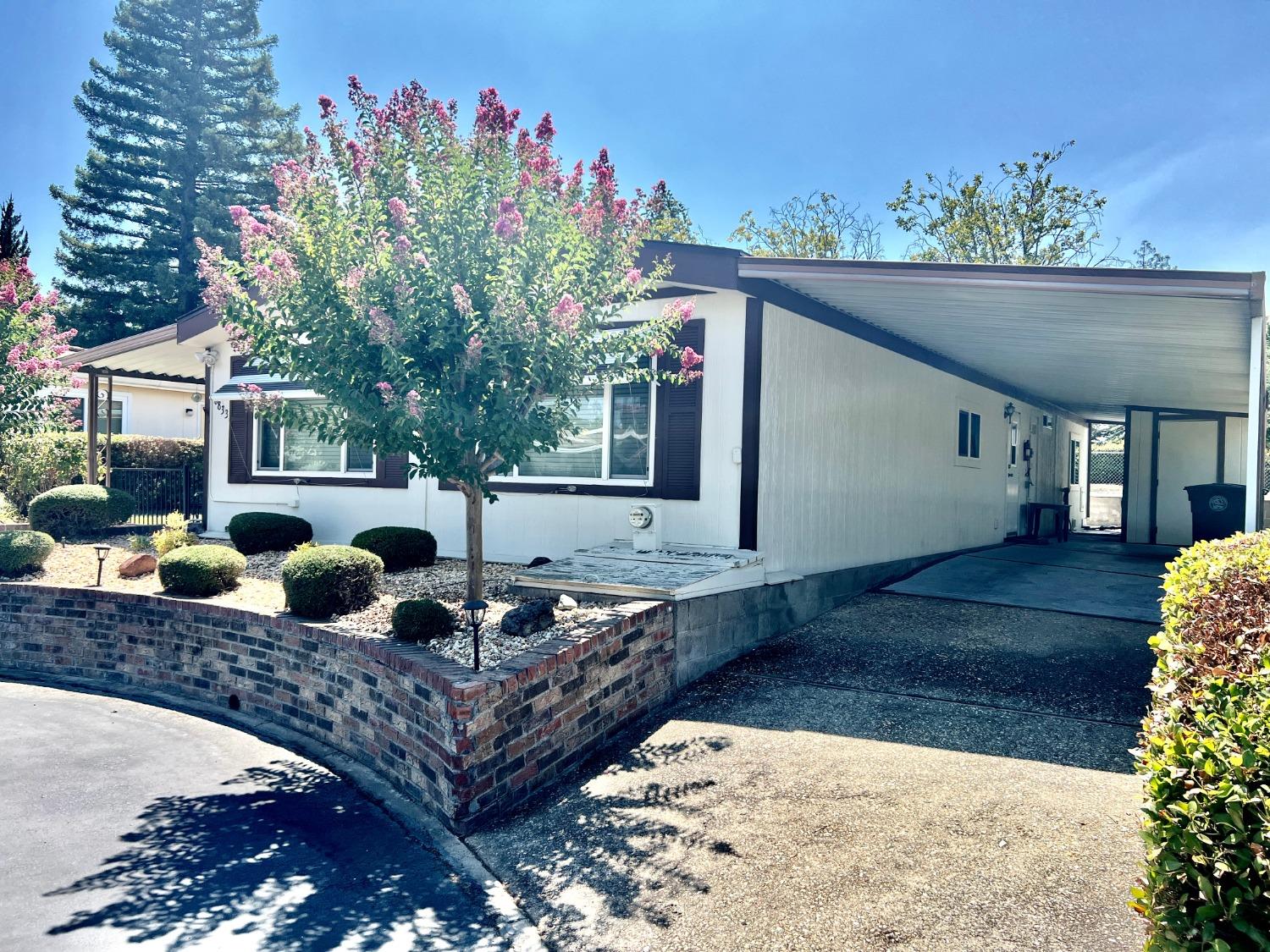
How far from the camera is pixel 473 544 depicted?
6195mm

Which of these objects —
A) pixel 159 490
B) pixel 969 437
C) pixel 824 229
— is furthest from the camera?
pixel 824 229

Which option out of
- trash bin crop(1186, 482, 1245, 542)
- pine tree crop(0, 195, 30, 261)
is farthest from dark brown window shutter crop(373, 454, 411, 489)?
pine tree crop(0, 195, 30, 261)

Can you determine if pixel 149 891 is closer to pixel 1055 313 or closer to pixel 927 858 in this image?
pixel 927 858

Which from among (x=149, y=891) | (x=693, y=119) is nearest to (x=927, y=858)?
(x=149, y=891)

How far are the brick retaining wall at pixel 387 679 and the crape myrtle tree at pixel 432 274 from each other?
145cm

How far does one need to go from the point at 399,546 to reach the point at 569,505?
1.71m

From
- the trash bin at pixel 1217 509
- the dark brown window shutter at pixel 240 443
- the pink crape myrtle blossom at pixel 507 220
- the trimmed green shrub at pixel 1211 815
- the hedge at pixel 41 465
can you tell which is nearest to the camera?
the trimmed green shrub at pixel 1211 815

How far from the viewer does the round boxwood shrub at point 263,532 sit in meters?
9.61

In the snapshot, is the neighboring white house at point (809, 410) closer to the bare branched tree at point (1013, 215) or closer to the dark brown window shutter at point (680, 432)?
the dark brown window shutter at point (680, 432)

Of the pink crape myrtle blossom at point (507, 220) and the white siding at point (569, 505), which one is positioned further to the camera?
the white siding at point (569, 505)

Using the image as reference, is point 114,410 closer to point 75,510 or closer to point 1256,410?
point 75,510

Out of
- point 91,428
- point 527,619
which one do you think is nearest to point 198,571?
point 527,619

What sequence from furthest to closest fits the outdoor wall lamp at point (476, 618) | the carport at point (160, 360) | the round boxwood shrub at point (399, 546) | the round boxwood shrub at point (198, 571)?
the carport at point (160, 360), the round boxwood shrub at point (399, 546), the round boxwood shrub at point (198, 571), the outdoor wall lamp at point (476, 618)

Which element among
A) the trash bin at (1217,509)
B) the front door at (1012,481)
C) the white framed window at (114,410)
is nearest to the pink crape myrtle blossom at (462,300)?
the front door at (1012,481)
